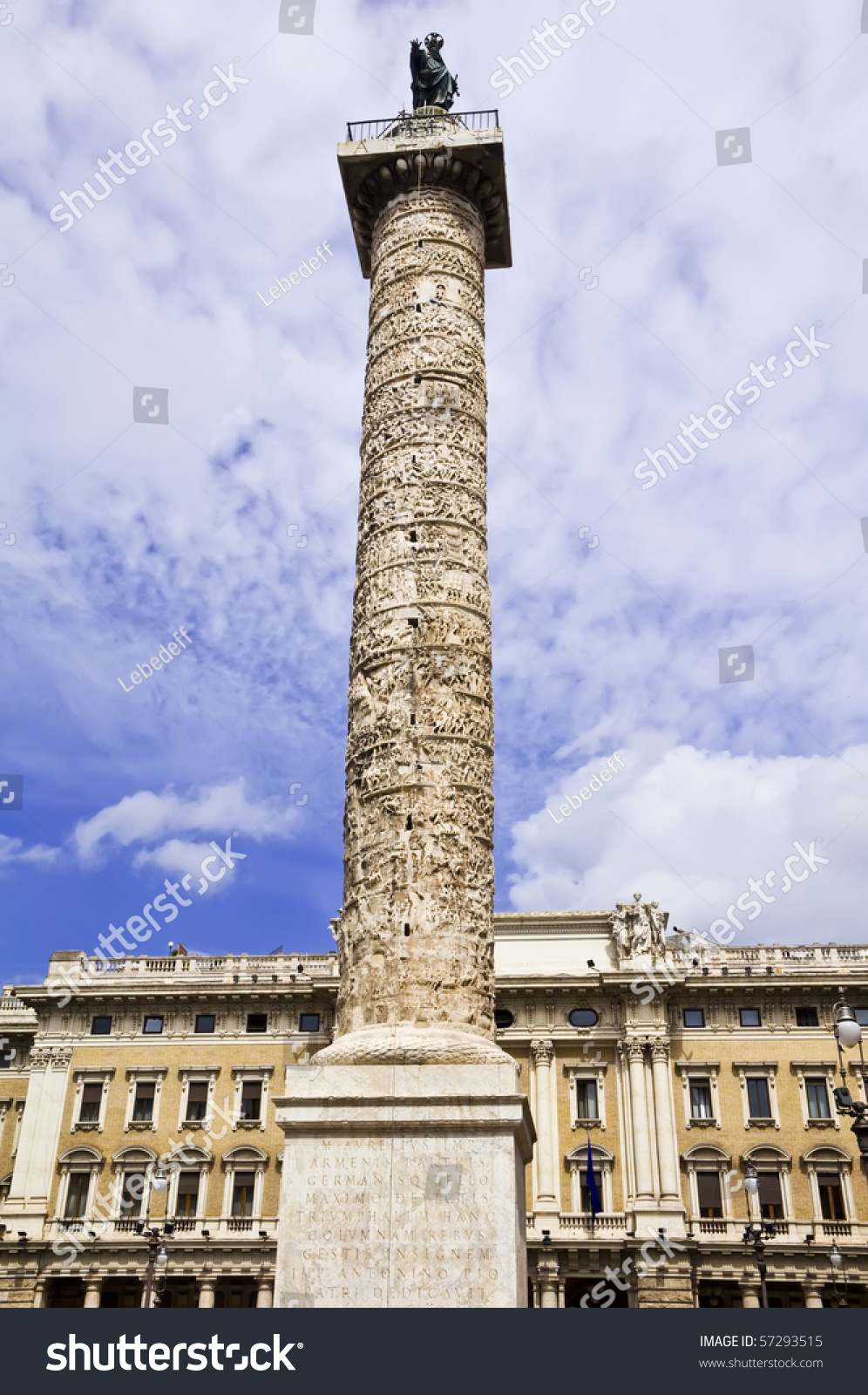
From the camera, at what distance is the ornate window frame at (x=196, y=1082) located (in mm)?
32750

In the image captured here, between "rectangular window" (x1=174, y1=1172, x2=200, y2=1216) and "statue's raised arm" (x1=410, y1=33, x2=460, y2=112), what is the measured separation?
2678cm

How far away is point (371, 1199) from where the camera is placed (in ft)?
34.9

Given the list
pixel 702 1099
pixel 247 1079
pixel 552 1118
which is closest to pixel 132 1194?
pixel 247 1079

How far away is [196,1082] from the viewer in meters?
33.3

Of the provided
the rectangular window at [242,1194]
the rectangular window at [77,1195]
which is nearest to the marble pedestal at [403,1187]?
the rectangular window at [242,1194]

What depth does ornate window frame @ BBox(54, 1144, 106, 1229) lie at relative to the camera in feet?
105

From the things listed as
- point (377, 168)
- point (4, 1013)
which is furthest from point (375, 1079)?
point (4, 1013)

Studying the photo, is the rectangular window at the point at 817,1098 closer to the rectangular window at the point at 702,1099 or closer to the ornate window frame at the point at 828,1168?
the ornate window frame at the point at 828,1168

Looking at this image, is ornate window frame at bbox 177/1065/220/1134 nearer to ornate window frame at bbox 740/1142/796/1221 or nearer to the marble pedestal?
ornate window frame at bbox 740/1142/796/1221

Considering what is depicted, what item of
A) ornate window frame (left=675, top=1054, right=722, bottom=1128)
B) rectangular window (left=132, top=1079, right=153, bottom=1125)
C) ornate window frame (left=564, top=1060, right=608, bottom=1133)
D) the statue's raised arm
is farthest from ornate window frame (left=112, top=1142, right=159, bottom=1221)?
the statue's raised arm

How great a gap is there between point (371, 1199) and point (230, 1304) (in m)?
23.0

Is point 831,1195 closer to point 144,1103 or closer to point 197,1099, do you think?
point 197,1099
